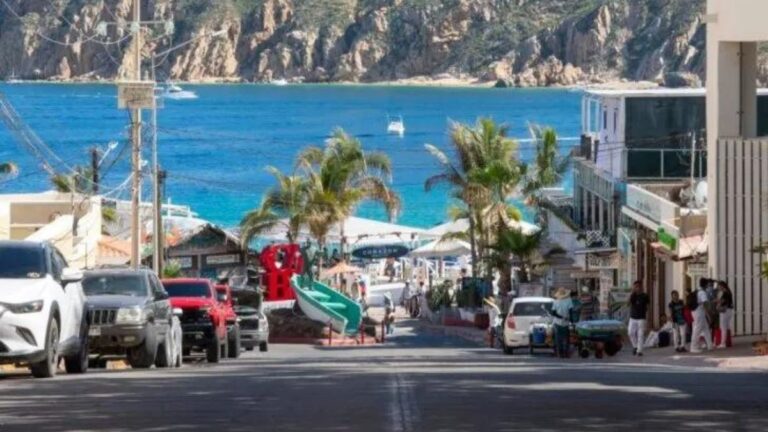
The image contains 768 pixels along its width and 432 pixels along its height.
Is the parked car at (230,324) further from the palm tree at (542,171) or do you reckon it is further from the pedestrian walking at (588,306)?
the palm tree at (542,171)

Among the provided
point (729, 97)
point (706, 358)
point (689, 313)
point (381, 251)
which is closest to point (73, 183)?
point (381, 251)

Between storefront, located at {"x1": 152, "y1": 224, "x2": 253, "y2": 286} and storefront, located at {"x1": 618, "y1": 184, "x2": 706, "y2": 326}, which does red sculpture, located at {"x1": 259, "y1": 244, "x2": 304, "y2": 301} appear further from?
storefront, located at {"x1": 618, "y1": 184, "x2": 706, "y2": 326}

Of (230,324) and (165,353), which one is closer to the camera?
(165,353)

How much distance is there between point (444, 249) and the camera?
2793 inches

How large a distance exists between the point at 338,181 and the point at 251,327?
22.0m

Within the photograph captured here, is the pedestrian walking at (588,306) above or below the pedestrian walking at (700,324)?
below

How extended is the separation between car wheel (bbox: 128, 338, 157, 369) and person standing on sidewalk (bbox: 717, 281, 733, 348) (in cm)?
1233

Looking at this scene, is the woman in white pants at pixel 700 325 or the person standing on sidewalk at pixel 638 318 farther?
the person standing on sidewalk at pixel 638 318

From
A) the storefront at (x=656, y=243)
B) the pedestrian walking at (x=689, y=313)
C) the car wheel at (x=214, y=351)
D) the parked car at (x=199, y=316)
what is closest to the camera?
the parked car at (x=199, y=316)

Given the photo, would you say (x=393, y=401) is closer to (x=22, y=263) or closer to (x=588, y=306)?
(x=22, y=263)

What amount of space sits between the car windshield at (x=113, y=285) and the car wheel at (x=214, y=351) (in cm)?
526

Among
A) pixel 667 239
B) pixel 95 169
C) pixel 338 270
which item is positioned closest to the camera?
pixel 667 239

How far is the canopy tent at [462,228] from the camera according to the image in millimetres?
63656

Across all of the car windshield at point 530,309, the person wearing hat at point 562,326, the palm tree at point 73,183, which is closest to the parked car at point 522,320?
the car windshield at point 530,309
